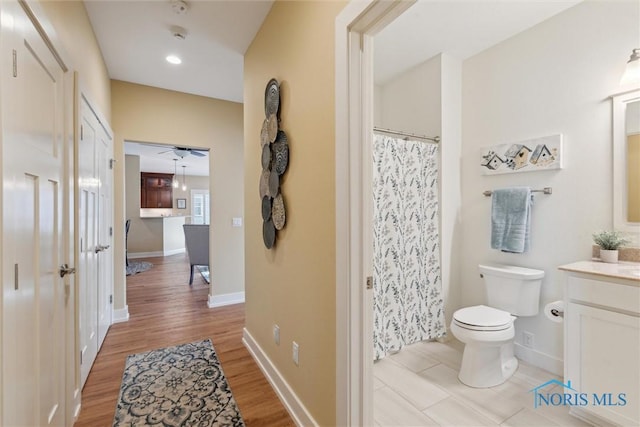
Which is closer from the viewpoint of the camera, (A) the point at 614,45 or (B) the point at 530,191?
(A) the point at 614,45

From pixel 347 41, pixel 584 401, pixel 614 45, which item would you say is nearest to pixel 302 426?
pixel 584 401

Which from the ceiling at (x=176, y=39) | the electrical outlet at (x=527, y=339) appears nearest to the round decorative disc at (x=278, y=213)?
the ceiling at (x=176, y=39)

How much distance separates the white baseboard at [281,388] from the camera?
1621 millimetres

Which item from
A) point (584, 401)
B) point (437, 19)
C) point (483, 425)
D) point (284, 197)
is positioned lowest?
point (483, 425)

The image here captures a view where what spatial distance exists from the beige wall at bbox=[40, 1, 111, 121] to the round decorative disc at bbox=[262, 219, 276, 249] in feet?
4.70

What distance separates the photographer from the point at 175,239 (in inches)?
324

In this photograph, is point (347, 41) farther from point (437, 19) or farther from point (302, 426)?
point (302, 426)

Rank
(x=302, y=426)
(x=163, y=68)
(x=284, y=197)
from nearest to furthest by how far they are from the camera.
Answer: (x=302, y=426) → (x=284, y=197) → (x=163, y=68)

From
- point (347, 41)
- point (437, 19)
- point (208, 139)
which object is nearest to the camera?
point (347, 41)

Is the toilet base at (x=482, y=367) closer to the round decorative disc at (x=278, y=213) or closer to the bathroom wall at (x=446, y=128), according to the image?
the bathroom wall at (x=446, y=128)

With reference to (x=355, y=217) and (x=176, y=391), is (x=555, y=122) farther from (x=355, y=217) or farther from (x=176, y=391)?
(x=176, y=391)

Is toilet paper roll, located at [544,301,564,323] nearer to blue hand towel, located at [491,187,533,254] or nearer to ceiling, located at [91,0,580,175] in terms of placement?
blue hand towel, located at [491,187,533,254]

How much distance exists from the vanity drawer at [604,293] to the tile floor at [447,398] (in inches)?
28.3

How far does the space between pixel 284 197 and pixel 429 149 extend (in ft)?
5.04
